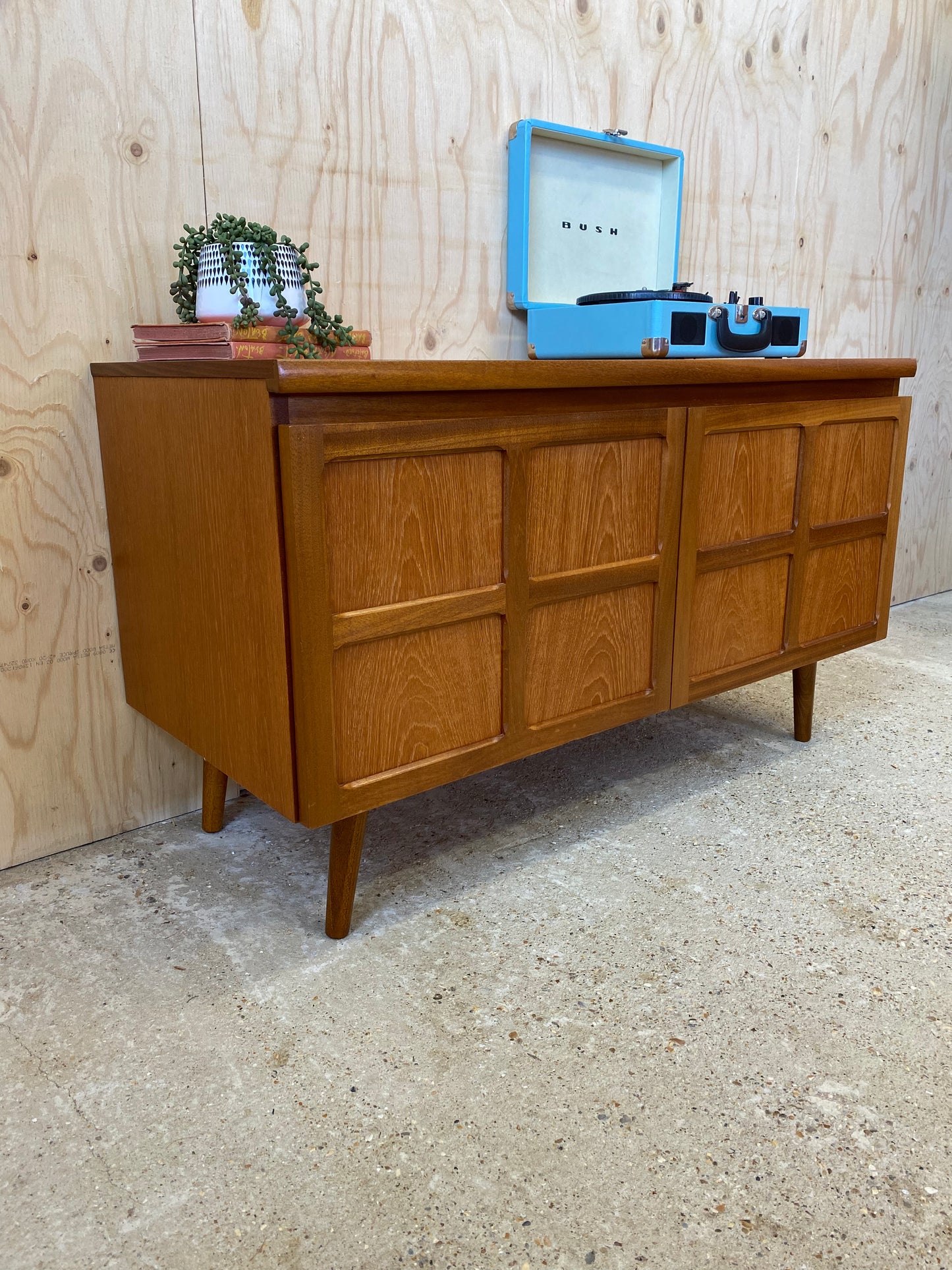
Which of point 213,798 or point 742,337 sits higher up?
point 742,337

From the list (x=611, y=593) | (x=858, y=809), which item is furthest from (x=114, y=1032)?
(x=858, y=809)

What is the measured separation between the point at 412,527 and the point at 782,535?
759 mm

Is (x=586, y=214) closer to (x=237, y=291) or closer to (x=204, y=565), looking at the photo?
(x=237, y=291)

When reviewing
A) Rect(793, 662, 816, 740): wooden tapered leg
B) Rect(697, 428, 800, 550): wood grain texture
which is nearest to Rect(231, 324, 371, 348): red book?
Rect(697, 428, 800, 550): wood grain texture

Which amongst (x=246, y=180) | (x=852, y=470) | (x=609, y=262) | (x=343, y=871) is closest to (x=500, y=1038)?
(x=343, y=871)

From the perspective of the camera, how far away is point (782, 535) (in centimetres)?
165

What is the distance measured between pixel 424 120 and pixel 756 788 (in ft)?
4.23

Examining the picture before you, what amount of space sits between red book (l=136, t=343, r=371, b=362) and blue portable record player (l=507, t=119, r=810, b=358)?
39 cm

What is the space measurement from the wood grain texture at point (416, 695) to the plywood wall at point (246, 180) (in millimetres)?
557

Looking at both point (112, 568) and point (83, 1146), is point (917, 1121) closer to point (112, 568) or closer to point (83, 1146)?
point (83, 1146)

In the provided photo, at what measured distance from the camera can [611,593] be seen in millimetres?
1425

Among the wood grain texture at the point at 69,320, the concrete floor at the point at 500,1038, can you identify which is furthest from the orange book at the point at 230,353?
the concrete floor at the point at 500,1038

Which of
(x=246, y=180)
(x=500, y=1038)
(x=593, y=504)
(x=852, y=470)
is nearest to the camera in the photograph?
(x=500, y=1038)

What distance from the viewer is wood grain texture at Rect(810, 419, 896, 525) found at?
169 centimetres
